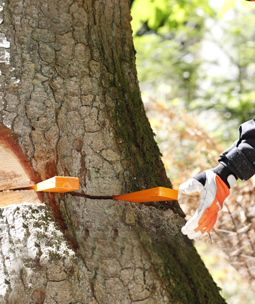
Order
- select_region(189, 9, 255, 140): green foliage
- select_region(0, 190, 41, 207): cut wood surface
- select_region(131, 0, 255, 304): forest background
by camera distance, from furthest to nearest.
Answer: select_region(189, 9, 255, 140): green foliage → select_region(131, 0, 255, 304): forest background → select_region(0, 190, 41, 207): cut wood surface

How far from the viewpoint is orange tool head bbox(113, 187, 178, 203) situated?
132 centimetres

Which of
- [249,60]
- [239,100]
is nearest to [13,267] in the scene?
[239,100]

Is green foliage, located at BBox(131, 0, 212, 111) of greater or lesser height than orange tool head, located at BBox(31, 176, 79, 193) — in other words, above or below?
above

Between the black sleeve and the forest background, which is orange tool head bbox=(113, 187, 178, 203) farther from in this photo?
the forest background

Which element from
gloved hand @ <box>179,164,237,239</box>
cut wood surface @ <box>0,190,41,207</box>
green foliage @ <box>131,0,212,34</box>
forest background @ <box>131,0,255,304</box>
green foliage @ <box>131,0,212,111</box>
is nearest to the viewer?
cut wood surface @ <box>0,190,41,207</box>

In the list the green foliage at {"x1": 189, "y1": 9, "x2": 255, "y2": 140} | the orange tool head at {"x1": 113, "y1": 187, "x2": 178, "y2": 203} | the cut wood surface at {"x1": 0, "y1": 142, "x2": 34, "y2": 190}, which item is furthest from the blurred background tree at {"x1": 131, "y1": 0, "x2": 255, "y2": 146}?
the cut wood surface at {"x1": 0, "y1": 142, "x2": 34, "y2": 190}

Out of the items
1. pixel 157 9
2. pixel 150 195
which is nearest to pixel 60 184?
pixel 150 195

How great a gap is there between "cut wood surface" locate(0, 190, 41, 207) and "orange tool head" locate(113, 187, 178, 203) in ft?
1.20

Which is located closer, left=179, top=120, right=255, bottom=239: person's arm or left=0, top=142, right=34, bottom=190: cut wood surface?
left=0, top=142, right=34, bottom=190: cut wood surface

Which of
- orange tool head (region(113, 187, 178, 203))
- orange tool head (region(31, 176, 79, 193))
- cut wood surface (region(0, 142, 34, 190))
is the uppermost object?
cut wood surface (region(0, 142, 34, 190))

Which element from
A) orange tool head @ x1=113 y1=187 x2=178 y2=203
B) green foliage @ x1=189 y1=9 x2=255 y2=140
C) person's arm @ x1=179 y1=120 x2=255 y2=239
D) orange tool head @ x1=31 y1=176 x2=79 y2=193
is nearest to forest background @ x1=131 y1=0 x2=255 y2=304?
green foliage @ x1=189 y1=9 x2=255 y2=140

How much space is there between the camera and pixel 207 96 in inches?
220

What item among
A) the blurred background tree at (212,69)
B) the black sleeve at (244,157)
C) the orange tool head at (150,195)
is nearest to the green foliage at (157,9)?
the blurred background tree at (212,69)

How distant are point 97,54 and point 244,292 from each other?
12.5 ft
